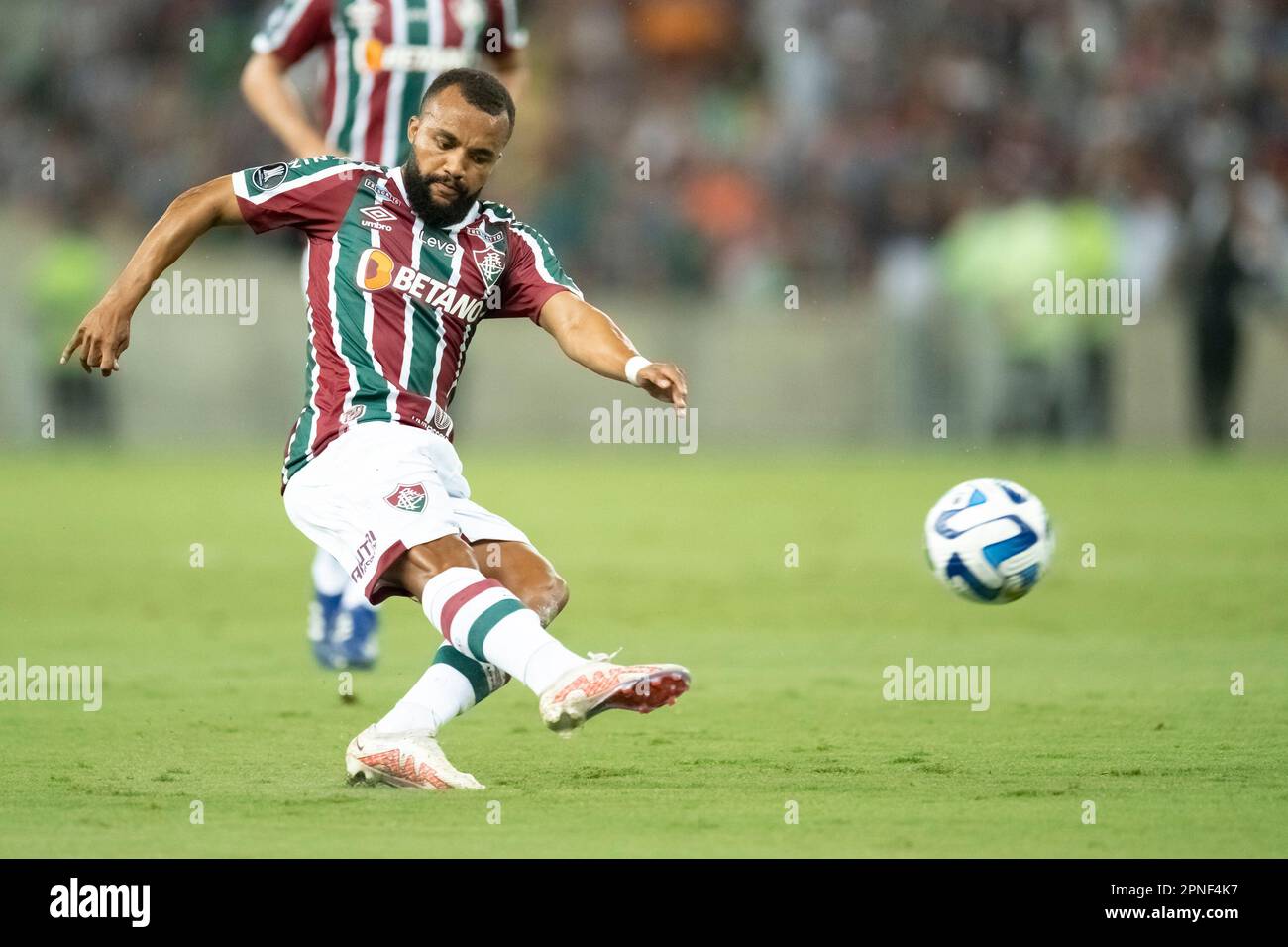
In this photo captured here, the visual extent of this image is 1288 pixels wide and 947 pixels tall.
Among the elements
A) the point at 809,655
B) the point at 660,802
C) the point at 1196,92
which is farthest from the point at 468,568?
the point at 1196,92

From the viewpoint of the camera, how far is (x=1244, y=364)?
1927 cm

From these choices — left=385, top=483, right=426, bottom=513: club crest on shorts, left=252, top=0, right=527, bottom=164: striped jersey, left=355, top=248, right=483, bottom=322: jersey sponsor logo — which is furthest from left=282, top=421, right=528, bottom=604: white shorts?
left=252, top=0, right=527, bottom=164: striped jersey

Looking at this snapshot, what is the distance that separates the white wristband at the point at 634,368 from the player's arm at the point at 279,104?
2.43 meters

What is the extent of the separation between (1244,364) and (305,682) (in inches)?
518

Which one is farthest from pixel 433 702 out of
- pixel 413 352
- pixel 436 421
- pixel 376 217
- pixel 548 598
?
pixel 376 217

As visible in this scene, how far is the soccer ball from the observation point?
23.1ft

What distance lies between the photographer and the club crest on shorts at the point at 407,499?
594 cm

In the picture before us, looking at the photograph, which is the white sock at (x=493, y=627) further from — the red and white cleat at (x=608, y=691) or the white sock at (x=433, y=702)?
the white sock at (x=433, y=702)

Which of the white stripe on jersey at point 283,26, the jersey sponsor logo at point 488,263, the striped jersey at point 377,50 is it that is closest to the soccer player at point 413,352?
the jersey sponsor logo at point 488,263

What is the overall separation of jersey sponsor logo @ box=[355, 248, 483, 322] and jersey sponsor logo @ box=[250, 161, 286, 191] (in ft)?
1.13

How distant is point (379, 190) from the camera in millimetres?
6418

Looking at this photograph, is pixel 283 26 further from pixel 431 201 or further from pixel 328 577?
pixel 431 201

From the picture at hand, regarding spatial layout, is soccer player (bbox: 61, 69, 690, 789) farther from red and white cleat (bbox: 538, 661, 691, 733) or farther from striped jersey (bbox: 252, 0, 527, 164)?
striped jersey (bbox: 252, 0, 527, 164)

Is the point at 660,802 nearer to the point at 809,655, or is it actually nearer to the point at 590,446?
the point at 809,655
